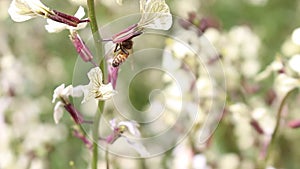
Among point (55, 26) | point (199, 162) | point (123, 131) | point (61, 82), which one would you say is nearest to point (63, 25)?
point (55, 26)

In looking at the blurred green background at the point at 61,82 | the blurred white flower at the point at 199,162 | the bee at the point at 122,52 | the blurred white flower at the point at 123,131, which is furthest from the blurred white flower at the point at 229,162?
the bee at the point at 122,52

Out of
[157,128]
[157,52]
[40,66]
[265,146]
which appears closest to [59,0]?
[40,66]

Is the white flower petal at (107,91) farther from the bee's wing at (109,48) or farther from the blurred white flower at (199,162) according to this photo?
the blurred white flower at (199,162)

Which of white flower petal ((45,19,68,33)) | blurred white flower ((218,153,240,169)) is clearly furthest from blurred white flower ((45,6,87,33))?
blurred white flower ((218,153,240,169))

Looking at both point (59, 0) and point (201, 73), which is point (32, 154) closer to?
point (201, 73)

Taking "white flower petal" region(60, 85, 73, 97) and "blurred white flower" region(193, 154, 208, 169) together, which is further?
"blurred white flower" region(193, 154, 208, 169)

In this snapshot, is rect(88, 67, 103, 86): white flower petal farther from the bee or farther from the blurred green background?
the blurred green background
